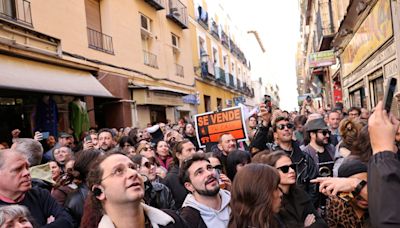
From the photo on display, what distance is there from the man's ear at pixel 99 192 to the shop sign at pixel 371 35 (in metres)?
8.13

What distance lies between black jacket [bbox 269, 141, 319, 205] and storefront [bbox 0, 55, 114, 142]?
15.9 ft

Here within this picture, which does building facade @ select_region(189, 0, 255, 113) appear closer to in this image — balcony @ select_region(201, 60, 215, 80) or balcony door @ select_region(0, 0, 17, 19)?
balcony @ select_region(201, 60, 215, 80)

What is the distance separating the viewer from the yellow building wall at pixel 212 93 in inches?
908

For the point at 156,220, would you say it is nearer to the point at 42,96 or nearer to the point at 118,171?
the point at 118,171

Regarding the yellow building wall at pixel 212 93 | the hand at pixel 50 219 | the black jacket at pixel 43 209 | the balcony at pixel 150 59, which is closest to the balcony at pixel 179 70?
the balcony at pixel 150 59

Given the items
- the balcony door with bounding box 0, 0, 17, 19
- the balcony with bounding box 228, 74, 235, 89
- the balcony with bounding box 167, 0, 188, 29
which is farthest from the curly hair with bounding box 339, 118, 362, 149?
the balcony with bounding box 228, 74, 235, 89

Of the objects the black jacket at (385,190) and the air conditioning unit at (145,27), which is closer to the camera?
the black jacket at (385,190)

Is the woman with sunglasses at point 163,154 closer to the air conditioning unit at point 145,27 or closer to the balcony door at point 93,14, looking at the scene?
the balcony door at point 93,14

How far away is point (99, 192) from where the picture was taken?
8.77 ft

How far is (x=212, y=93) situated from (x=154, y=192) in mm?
22180

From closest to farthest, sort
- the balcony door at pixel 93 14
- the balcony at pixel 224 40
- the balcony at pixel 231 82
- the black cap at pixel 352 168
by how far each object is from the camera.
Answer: the black cap at pixel 352 168 < the balcony door at pixel 93 14 < the balcony at pixel 224 40 < the balcony at pixel 231 82

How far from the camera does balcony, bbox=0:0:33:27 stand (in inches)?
328

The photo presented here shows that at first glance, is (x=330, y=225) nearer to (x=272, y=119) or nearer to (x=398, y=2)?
(x=272, y=119)

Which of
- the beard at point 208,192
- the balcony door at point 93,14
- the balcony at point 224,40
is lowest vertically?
the beard at point 208,192
